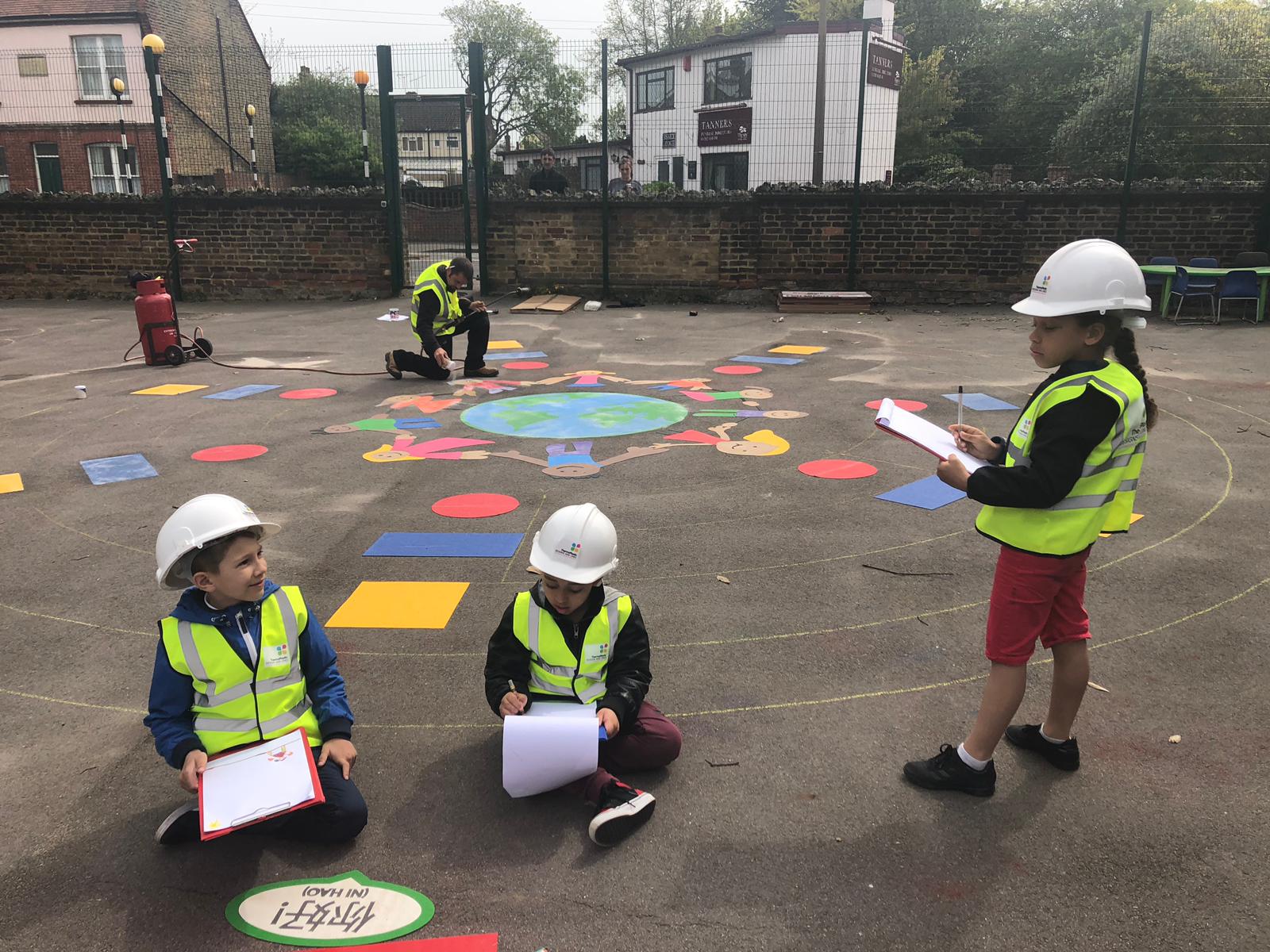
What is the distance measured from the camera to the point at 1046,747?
10.5ft

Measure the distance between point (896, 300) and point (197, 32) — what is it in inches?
1247

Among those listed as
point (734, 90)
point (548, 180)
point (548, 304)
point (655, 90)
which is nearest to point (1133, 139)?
point (548, 304)

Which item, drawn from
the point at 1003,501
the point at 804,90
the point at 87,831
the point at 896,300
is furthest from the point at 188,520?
the point at 804,90

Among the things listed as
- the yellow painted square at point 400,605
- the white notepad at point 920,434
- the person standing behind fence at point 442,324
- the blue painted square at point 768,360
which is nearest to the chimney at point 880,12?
the blue painted square at point 768,360

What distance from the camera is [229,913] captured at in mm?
2516

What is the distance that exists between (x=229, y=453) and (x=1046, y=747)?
6210 millimetres

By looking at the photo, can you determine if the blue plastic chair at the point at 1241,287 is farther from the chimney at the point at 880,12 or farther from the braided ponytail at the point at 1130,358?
the chimney at the point at 880,12

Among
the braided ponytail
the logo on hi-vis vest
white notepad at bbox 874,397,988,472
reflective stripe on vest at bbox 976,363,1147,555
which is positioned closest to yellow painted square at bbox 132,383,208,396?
the logo on hi-vis vest

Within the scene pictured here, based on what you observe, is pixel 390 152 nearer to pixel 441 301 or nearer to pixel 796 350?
pixel 441 301

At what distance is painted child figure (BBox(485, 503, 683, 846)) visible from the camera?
2.89m

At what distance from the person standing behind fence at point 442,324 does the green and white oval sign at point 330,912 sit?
25.2 ft

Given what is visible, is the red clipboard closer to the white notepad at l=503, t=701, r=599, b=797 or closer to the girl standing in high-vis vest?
the white notepad at l=503, t=701, r=599, b=797

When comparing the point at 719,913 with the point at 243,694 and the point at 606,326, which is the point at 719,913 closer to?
the point at 243,694

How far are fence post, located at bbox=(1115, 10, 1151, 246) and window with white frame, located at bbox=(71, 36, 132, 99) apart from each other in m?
31.4
